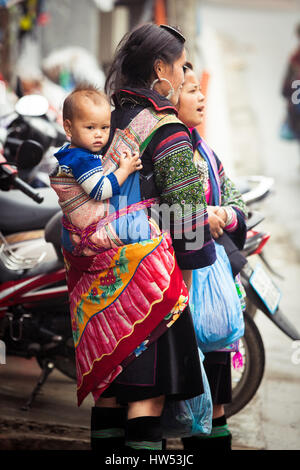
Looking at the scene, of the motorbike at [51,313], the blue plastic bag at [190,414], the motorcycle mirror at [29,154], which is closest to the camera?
the blue plastic bag at [190,414]

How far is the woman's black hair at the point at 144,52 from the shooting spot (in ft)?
6.86

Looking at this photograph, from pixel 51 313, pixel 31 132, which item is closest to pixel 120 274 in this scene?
pixel 51 313

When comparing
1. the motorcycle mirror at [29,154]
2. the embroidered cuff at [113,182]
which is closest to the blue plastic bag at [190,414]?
the embroidered cuff at [113,182]

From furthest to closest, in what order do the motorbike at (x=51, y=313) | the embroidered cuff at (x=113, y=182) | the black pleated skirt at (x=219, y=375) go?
the motorbike at (x=51, y=313) → the black pleated skirt at (x=219, y=375) → the embroidered cuff at (x=113, y=182)

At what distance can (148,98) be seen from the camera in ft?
6.70

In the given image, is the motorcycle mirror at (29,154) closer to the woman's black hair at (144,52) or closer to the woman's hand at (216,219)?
the woman's black hair at (144,52)

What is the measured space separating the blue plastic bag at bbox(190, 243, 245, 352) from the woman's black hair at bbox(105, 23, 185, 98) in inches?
28.4

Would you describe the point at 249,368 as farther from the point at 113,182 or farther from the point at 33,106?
the point at 33,106

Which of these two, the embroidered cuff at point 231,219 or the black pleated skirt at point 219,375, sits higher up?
the embroidered cuff at point 231,219

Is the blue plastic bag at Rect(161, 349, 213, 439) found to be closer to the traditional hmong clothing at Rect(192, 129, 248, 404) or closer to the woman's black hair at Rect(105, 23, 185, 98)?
the traditional hmong clothing at Rect(192, 129, 248, 404)

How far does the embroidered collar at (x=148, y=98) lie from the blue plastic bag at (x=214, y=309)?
634 mm

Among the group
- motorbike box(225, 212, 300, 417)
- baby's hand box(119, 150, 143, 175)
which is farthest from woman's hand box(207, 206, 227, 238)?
motorbike box(225, 212, 300, 417)

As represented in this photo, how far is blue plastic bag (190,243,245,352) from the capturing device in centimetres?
231
